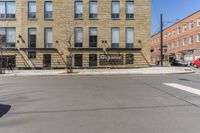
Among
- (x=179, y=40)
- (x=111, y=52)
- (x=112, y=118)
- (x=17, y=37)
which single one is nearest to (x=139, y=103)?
(x=112, y=118)

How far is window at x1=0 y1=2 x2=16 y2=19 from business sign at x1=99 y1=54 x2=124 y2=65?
1400cm

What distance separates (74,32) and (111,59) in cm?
654

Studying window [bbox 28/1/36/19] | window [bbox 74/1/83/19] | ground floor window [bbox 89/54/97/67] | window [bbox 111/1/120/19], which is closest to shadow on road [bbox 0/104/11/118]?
ground floor window [bbox 89/54/97/67]

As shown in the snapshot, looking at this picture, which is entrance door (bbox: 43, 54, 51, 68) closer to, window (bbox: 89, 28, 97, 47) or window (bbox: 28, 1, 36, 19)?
window (bbox: 28, 1, 36, 19)

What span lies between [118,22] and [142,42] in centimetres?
447

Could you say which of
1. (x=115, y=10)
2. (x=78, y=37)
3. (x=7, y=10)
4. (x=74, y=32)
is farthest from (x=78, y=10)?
(x=7, y=10)

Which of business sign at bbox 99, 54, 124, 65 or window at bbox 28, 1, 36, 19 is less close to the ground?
window at bbox 28, 1, 36, 19

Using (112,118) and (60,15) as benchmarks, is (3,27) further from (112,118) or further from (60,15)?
(112,118)

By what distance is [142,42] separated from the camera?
3894 centimetres

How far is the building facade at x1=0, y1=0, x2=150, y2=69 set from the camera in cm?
3862

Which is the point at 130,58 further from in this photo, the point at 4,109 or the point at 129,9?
the point at 4,109

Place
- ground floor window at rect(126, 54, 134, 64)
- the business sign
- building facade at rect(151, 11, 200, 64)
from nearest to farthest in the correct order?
1. the business sign
2. ground floor window at rect(126, 54, 134, 64)
3. building facade at rect(151, 11, 200, 64)

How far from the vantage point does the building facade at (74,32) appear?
3862 cm

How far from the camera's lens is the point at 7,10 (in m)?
38.8
